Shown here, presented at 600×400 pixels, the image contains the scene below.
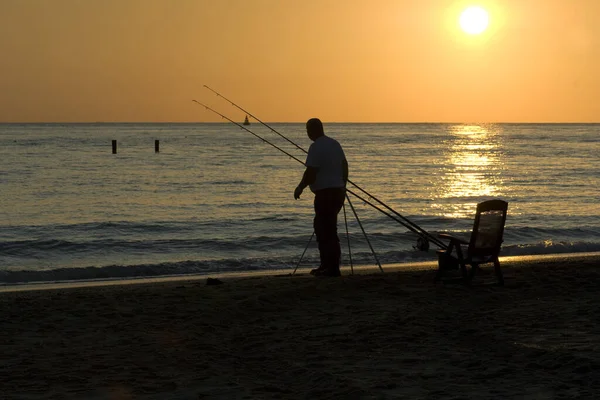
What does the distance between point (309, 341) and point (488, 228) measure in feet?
10.5

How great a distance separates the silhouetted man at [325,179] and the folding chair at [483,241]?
Result: 1362mm

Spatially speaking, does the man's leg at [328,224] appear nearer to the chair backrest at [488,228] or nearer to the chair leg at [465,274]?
the chair leg at [465,274]

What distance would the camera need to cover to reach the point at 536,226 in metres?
20.8

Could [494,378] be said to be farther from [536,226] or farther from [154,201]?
[154,201]

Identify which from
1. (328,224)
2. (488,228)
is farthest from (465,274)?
(328,224)

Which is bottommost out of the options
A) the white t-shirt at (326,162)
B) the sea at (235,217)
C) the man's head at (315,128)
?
the sea at (235,217)

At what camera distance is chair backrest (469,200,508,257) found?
933cm

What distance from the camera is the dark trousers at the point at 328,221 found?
33.9 feet

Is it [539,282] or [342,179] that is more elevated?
[342,179]

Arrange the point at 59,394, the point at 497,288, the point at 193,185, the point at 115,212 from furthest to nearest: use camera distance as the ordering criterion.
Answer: the point at 193,185 < the point at 115,212 < the point at 497,288 < the point at 59,394

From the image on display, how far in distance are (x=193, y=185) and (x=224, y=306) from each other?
25637mm

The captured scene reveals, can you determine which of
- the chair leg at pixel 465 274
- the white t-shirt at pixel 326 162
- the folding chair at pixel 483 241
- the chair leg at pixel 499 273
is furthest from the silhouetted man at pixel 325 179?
the chair leg at pixel 499 273

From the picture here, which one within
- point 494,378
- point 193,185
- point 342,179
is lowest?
point 193,185

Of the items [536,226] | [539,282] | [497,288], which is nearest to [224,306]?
[497,288]
